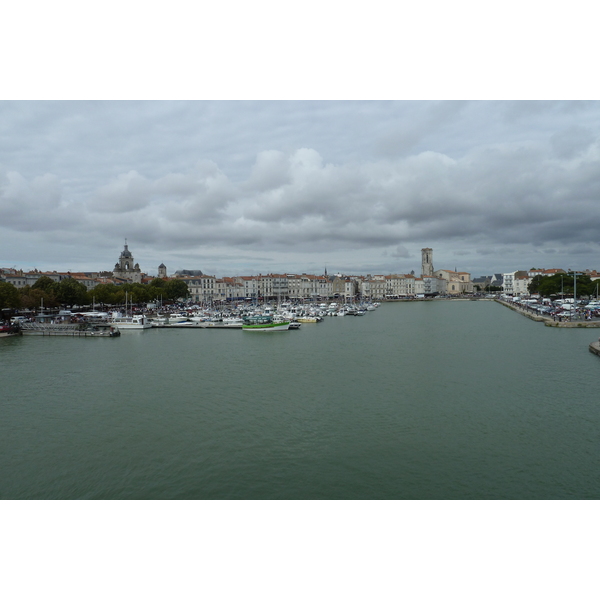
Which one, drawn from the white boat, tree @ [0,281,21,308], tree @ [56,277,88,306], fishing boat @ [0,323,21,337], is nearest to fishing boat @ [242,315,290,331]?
the white boat

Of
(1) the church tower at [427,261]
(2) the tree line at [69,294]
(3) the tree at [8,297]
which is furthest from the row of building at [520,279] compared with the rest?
(3) the tree at [8,297]

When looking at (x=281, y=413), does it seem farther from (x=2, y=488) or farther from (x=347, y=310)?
(x=347, y=310)

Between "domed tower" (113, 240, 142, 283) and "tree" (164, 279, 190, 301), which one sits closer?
"tree" (164, 279, 190, 301)

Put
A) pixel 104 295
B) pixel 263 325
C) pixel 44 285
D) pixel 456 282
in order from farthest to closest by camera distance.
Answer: pixel 456 282 → pixel 104 295 → pixel 44 285 → pixel 263 325

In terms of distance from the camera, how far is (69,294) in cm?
2912

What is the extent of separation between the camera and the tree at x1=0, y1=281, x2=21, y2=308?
73.7 feet

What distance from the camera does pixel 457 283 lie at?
272ft

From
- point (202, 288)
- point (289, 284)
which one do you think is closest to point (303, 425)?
point (202, 288)

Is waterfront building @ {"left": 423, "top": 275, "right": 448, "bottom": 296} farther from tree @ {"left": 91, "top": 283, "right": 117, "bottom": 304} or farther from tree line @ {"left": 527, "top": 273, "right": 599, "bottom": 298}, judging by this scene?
tree @ {"left": 91, "top": 283, "right": 117, "bottom": 304}

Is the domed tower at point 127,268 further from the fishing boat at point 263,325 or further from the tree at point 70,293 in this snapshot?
the fishing boat at point 263,325

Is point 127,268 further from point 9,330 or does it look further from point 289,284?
point 9,330

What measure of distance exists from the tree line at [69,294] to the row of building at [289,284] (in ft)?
35.6

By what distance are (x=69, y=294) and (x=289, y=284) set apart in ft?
124
